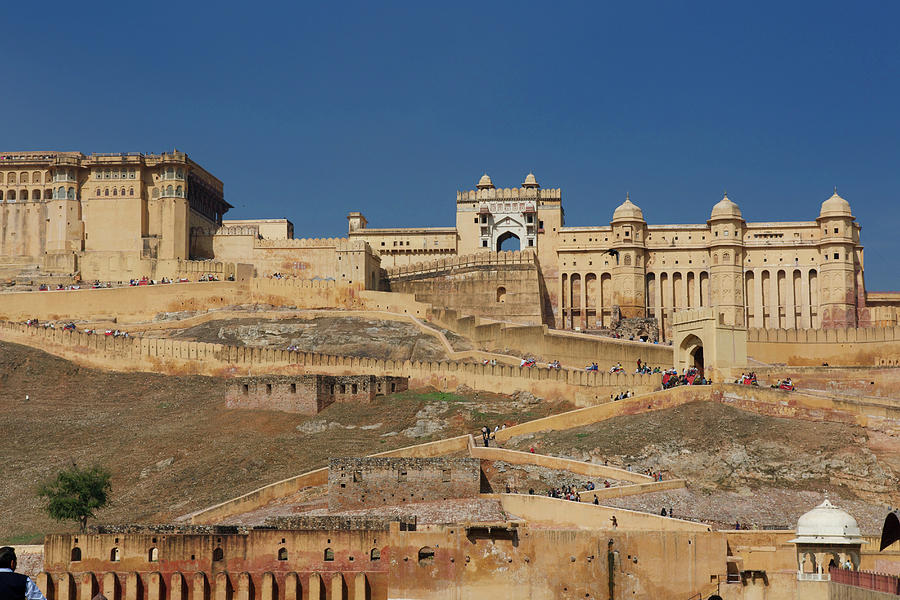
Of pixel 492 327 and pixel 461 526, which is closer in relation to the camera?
pixel 461 526

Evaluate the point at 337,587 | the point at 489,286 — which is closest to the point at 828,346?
the point at 489,286

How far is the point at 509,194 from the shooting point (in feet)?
274

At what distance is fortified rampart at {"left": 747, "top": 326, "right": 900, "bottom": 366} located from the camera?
2306 inches

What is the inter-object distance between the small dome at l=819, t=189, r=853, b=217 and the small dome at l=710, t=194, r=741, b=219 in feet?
16.4

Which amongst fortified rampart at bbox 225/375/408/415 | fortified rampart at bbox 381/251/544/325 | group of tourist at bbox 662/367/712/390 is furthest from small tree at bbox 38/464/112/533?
fortified rampart at bbox 381/251/544/325

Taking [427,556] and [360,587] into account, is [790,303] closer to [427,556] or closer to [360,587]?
[427,556]

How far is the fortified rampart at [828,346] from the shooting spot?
58562 mm

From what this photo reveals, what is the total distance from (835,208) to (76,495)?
5074cm

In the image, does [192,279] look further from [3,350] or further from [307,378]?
[307,378]

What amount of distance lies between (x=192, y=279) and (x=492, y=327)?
70.9 ft

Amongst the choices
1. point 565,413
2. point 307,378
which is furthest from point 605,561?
point 307,378

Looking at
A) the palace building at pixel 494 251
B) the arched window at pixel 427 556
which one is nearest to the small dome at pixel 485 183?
→ the palace building at pixel 494 251

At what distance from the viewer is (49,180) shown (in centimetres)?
8275

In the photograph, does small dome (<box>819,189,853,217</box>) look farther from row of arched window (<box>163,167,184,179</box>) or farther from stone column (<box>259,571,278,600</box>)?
stone column (<box>259,571,278,600</box>)
